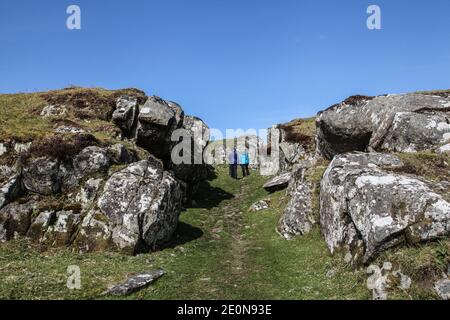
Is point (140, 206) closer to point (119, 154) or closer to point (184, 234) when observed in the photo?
point (184, 234)

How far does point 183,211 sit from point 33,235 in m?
14.1

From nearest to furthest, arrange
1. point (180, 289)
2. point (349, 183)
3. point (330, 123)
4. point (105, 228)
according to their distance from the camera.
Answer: point (180, 289) < point (349, 183) < point (105, 228) < point (330, 123)

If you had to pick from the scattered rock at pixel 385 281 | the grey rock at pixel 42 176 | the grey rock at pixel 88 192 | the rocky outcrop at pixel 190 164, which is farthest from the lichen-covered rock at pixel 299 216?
the grey rock at pixel 42 176

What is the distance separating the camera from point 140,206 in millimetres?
23984

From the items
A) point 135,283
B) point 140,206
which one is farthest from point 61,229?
point 135,283

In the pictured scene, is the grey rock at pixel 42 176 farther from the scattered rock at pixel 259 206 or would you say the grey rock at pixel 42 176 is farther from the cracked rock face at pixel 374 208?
the cracked rock face at pixel 374 208

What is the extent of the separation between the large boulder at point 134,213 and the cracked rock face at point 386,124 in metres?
14.7

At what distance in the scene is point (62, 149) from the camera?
27.2 meters

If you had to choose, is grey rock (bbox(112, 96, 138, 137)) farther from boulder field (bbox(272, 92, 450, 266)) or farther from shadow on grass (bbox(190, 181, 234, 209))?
boulder field (bbox(272, 92, 450, 266))

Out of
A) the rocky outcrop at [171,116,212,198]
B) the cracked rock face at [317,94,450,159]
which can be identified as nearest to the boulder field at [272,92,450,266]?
the cracked rock face at [317,94,450,159]

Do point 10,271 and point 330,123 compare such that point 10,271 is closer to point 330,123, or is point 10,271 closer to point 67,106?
point 330,123

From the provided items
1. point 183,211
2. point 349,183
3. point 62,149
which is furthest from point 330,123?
point 62,149

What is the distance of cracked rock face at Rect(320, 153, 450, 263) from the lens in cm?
1647

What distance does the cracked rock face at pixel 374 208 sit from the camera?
16469mm
